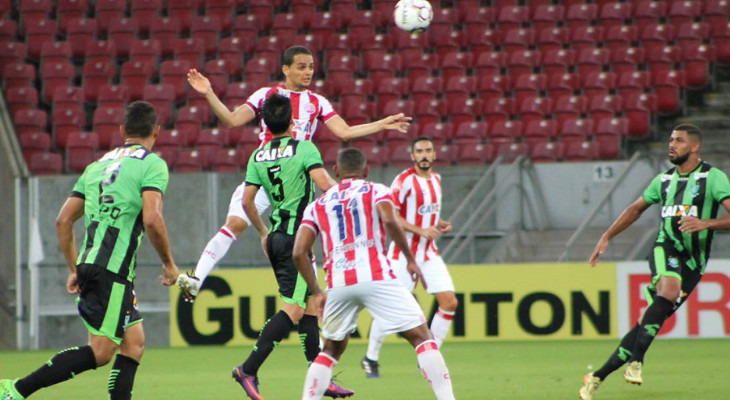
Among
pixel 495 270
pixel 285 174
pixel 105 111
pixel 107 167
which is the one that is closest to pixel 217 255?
pixel 285 174

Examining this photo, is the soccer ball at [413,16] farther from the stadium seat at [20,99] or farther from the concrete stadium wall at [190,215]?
the stadium seat at [20,99]

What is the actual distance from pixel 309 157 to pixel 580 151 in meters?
Answer: 10.8

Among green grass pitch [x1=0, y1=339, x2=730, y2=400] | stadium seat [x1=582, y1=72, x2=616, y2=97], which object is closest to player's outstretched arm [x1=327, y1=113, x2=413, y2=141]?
green grass pitch [x1=0, y1=339, x2=730, y2=400]

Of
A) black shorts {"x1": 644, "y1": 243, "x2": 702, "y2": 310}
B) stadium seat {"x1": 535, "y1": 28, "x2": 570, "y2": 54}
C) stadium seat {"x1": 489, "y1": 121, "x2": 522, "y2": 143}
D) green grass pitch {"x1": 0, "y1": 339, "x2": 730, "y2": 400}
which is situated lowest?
green grass pitch {"x1": 0, "y1": 339, "x2": 730, "y2": 400}

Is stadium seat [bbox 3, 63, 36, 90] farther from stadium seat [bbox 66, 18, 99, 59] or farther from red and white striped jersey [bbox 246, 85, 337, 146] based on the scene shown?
red and white striped jersey [bbox 246, 85, 337, 146]

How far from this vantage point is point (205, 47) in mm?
21328

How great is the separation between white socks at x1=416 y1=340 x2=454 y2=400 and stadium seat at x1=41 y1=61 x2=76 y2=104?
14976 millimetres

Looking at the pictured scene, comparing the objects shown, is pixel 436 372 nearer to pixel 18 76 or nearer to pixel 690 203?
pixel 690 203

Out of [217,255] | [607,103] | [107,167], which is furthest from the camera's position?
[607,103]

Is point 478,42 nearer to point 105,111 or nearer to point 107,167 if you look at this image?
point 105,111

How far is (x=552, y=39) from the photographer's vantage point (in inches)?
805

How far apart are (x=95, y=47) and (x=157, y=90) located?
2.00 m

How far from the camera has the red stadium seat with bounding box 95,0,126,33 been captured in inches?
856

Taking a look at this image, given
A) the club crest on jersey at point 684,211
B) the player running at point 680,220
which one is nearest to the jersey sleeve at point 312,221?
the player running at point 680,220
